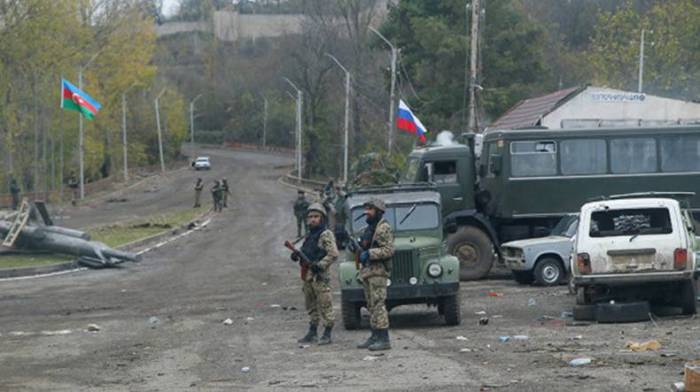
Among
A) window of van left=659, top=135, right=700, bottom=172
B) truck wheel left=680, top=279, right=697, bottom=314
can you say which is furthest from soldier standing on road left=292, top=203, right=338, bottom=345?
window of van left=659, top=135, right=700, bottom=172

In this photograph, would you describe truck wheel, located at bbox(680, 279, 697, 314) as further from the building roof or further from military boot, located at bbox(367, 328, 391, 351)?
the building roof

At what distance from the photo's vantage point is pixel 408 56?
71.0 meters

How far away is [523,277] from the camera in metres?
24.9

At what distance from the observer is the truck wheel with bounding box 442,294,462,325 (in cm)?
1761

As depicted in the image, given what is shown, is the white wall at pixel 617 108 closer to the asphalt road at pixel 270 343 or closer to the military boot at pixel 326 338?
the asphalt road at pixel 270 343

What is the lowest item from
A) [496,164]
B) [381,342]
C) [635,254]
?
[381,342]

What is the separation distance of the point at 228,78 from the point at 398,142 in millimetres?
81217

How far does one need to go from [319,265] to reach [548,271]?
9.75 m

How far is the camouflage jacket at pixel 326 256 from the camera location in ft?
51.1

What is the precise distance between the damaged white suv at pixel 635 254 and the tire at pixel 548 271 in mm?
5832

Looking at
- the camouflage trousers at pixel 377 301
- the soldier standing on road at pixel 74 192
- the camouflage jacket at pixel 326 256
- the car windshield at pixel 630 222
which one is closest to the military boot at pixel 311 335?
the camouflage jacket at pixel 326 256

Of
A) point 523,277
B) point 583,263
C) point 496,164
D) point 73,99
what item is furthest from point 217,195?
point 583,263

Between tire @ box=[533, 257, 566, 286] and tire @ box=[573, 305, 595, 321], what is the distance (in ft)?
20.5

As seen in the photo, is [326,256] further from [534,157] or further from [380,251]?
[534,157]
